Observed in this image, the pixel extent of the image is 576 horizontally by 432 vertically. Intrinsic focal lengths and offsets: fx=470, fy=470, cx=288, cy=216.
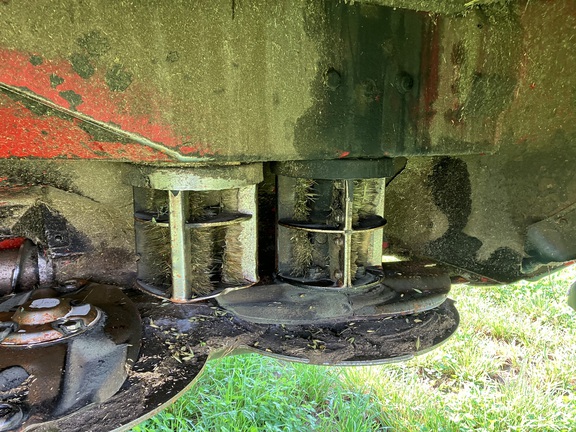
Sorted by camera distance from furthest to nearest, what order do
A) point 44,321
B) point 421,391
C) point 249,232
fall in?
1. point 421,391
2. point 249,232
3. point 44,321

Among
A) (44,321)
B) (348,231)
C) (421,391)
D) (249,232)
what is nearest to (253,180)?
(249,232)

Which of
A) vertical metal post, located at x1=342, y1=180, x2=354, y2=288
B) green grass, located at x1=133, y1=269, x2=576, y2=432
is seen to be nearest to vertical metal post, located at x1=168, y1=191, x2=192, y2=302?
vertical metal post, located at x1=342, y1=180, x2=354, y2=288

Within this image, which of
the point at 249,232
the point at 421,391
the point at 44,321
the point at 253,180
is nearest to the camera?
the point at 44,321

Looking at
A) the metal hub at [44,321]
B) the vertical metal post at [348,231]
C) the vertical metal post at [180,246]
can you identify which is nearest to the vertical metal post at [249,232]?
the vertical metal post at [180,246]

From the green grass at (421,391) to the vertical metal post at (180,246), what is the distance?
1524 mm

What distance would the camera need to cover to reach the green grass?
8.77ft

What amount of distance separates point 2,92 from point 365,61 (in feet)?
2.66

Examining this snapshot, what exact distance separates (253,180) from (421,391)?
7.39ft

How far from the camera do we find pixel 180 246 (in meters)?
1.31

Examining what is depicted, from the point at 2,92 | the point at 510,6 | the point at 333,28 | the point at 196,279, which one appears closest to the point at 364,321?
the point at 196,279

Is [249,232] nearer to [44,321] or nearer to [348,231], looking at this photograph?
[348,231]

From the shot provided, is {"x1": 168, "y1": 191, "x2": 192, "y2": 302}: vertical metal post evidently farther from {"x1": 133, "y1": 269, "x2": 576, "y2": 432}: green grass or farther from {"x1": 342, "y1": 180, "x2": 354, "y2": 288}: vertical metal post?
{"x1": 133, "y1": 269, "x2": 576, "y2": 432}: green grass

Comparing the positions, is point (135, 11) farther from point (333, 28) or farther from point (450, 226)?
point (450, 226)

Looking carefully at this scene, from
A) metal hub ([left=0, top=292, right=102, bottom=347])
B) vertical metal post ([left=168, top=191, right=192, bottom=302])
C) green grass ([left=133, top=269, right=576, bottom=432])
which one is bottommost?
green grass ([left=133, top=269, right=576, bottom=432])
